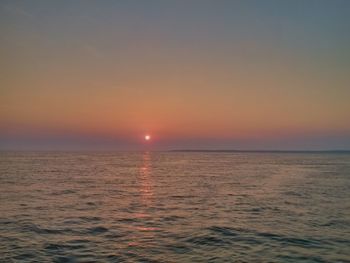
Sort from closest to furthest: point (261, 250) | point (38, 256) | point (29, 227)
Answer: point (38, 256), point (261, 250), point (29, 227)

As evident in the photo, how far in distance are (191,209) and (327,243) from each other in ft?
40.3

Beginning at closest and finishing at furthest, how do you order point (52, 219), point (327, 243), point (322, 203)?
point (327, 243), point (52, 219), point (322, 203)

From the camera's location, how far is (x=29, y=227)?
21484 mm

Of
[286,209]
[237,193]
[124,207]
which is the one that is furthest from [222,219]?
[237,193]

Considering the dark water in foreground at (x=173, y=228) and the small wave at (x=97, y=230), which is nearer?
the dark water in foreground at (x=173, y=228)

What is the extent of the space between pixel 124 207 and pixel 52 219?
7.06 meters

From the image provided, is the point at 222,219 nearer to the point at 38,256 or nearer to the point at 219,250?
the point at 219,250

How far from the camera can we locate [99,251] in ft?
54.7

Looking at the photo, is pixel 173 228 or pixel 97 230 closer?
pixel 97 230

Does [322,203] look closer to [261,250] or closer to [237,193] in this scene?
[237,193]

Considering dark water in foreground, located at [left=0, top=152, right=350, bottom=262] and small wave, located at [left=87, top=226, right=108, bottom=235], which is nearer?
dark water in foreground, located at [left=0, top=152, right=350, bottom=262]

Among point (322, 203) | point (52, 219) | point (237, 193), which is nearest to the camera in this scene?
point (52, 219)

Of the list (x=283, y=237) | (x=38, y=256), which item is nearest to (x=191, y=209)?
(x=283, y=237)

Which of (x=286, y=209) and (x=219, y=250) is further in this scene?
(x=286, y=209)
